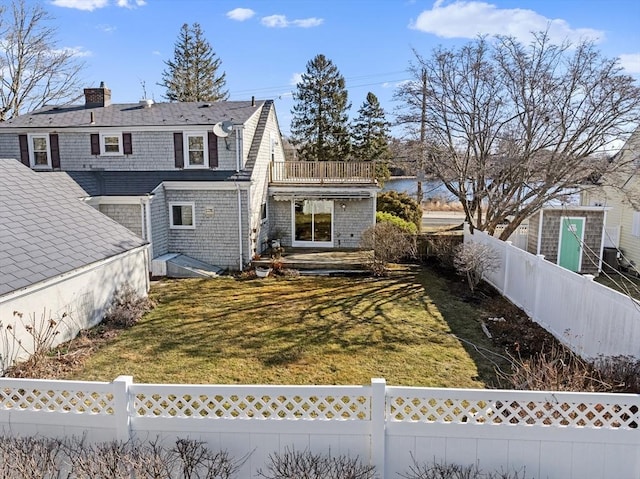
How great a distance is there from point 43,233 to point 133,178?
286 inches

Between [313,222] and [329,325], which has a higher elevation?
[313,222]

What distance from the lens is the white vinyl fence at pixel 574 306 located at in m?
6.77

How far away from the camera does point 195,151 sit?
56.1 ft

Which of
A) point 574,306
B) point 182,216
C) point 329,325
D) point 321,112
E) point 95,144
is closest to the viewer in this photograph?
point 574,306

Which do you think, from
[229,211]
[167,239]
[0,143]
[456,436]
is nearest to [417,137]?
[229,211]

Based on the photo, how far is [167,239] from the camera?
16594mm

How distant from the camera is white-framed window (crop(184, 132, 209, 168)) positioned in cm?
1700

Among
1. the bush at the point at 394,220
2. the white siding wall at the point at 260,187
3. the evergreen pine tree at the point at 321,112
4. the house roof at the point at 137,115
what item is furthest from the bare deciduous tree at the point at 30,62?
the bush at the point at 394,220

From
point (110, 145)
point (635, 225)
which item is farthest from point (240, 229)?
point (635, 225)

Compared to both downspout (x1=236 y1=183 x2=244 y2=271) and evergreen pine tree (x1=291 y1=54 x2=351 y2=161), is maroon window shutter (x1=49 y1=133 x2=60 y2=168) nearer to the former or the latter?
downspout (x1=236 y1=183 x2=244 y2=271)

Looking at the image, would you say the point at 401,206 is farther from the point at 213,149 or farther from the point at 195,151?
the point at 195,151

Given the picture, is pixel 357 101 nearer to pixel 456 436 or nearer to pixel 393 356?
pixel 393 356

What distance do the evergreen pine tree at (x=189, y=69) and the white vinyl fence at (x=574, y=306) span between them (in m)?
35.9

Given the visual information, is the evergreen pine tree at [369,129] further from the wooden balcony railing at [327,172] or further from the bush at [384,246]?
the bush at [384,246]
